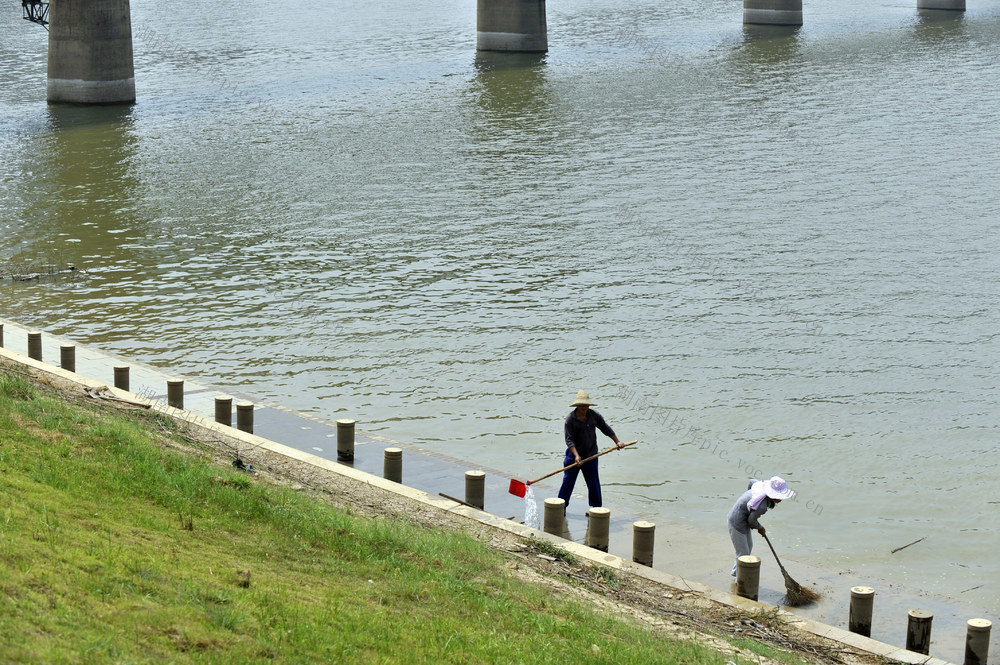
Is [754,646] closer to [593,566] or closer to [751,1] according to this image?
[593,566]

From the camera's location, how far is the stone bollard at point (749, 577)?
11.2 metres

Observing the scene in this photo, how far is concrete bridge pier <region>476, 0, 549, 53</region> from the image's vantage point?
62.5 metres

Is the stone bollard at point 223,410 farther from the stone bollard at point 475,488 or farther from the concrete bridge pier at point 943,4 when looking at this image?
the concrete bridge pier at point 943,4

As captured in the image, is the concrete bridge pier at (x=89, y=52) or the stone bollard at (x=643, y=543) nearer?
the stone bollard at (x=643, y=543)

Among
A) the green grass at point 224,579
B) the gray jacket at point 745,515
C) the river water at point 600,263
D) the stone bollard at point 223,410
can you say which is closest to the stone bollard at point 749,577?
the gray jacket at point 745,515

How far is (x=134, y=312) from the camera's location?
2345 cm

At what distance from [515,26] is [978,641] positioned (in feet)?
184

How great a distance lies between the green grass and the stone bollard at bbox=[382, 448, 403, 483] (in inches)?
92.8

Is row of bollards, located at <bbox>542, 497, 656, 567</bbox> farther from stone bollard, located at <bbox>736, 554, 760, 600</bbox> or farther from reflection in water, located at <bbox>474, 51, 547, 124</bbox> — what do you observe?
reflection in water, located at <bbox>474, 51, 547, 124</bbox>

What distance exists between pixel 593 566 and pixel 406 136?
32.7 m

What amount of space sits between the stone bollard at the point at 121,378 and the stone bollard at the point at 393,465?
491 cm

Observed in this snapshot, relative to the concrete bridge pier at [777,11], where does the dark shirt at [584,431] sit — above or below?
below

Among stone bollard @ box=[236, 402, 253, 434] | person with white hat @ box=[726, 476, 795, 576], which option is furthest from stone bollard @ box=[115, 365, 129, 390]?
person with white hat @ box=[726, 476, 795, 576]

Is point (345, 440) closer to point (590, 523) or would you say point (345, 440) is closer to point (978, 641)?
point (590, 523)
